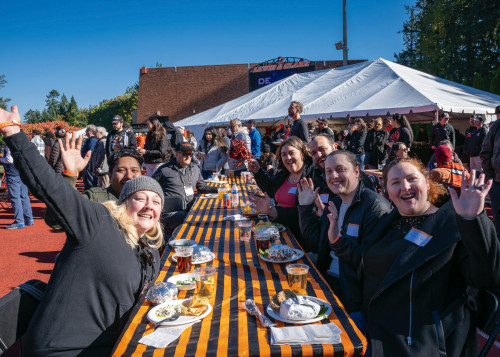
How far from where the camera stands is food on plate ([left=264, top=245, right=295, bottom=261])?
2.31 metres

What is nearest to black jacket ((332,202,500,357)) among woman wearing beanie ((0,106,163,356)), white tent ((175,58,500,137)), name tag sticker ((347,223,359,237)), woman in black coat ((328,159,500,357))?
woman in black coat ((328,159,500,357))

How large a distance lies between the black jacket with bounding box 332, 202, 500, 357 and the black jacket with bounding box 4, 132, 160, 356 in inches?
50.1

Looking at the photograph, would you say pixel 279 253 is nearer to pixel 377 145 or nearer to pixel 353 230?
pixel 353 230

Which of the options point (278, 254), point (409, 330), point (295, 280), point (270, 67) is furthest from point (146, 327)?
point (270, 67)

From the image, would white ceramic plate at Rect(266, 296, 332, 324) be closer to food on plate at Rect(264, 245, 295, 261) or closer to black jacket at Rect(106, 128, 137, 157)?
food on plate at Rect(264, 245, 295, 261)

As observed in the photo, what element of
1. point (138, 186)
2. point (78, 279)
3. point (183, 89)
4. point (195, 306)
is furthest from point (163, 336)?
point (183, 89)

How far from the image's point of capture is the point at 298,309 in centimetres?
152

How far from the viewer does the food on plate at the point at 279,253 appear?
2.31 m

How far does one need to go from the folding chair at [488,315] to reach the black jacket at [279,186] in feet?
6.06

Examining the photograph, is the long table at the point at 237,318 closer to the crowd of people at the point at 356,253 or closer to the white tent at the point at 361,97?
the crowd of people at the point at 356,253

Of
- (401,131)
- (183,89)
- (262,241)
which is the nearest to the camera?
(262,241)

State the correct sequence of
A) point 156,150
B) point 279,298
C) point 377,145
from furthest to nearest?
1. point 377,145
2. point 156,150
3. point 279,298

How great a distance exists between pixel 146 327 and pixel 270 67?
69.9 ft

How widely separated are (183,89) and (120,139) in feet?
85.6
